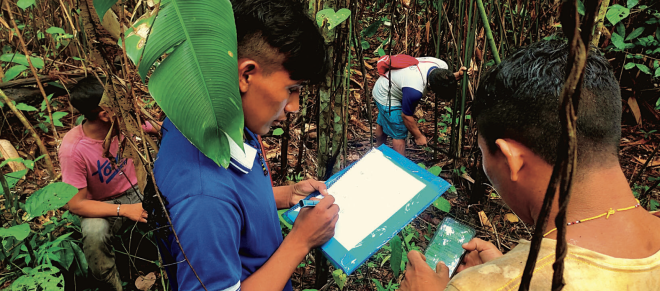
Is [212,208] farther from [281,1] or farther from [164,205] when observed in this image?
[281,1]

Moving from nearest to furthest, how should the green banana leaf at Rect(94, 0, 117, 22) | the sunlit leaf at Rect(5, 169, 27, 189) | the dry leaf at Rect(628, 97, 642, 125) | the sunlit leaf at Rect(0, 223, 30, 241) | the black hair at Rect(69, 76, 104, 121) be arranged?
the green banana leaf at Rect(94, 0, 117, 22), the sunlit leaf at Rect(0, 223, 30, 241), the sunlit leaf at Rect(5, 169, 27, 189), the black hair at Rect(69, 76, 104, 121), the dry leaf at Rect(628, 97, 642, 125)

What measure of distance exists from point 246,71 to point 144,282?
5.95 ft

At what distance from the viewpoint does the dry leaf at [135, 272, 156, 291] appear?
214 centimetres

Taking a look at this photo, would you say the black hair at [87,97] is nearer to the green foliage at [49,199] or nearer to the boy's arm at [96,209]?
the boy's arm at [96,209]

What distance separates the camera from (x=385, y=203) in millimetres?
1366

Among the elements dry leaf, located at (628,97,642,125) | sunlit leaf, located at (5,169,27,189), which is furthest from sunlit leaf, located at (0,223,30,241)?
dry leaf, located at (628,97,642,125)

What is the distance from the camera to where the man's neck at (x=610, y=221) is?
2.40 ft

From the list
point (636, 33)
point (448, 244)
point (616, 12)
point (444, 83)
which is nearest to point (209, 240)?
point (448, 244)

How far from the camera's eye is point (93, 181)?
6.79 ft

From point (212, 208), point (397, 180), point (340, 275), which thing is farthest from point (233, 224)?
point (340, 275)

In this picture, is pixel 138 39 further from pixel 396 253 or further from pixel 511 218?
pixel 511 218

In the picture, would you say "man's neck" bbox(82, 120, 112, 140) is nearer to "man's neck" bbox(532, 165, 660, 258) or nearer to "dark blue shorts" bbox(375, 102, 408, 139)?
"man's neck" bbox(532, 165, 660, 258)

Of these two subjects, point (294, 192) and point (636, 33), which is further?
point (636, 33)

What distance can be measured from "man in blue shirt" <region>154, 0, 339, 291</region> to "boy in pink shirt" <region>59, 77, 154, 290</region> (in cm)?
109
